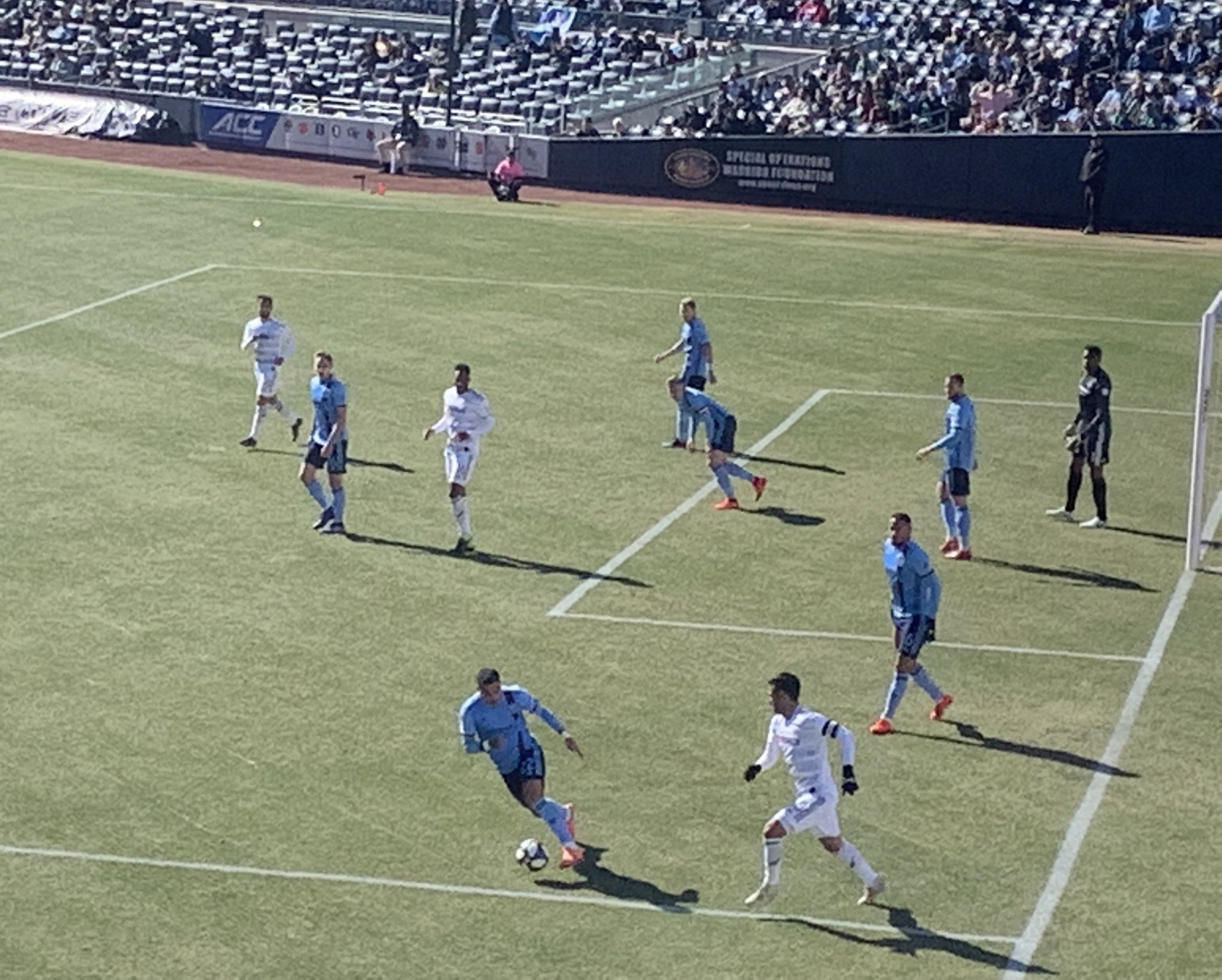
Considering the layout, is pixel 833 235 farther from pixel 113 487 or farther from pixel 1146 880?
pixel 1146 880

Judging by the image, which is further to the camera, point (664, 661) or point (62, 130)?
point (62, 130)

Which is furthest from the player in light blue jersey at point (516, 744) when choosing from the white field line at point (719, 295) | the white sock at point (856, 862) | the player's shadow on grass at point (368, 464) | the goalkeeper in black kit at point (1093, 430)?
the white field line at point (719, 295)

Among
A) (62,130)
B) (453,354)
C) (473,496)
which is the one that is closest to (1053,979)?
(473,496)

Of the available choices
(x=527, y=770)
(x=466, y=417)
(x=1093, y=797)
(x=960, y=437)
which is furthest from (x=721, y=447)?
(x=527, y=770)

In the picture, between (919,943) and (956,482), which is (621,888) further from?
(956,482)

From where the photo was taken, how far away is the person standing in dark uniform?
49.5m

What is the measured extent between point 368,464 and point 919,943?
54.5ft

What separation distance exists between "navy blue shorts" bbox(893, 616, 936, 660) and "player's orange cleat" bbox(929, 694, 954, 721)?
107 cm

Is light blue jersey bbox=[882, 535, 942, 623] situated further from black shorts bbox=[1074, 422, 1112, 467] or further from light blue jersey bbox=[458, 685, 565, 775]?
black shorts bbox=[1074, 422, 1112, 467]

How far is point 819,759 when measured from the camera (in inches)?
720

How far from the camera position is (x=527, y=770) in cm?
1939

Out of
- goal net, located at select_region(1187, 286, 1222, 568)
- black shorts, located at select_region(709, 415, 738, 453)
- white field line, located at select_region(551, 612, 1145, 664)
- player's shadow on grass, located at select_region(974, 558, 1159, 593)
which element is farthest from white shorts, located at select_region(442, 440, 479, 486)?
goal net, located at select_region(1187, 286, 1222, 568)

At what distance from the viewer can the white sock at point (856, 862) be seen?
60.5ft

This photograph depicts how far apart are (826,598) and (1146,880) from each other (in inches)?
329
